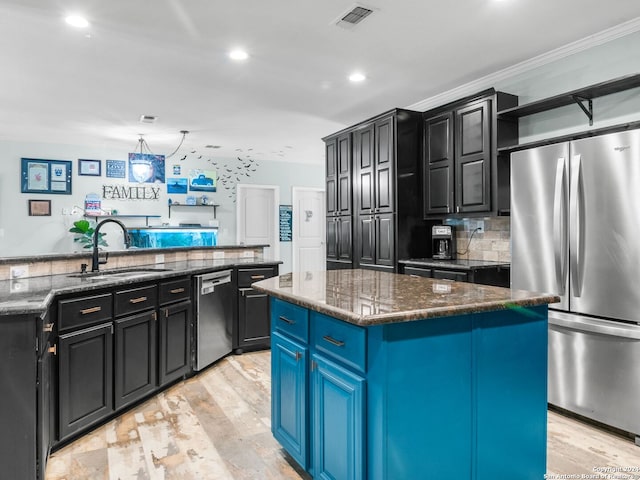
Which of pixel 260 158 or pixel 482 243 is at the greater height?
pixel 260 158

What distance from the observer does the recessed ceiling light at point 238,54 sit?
3524mm

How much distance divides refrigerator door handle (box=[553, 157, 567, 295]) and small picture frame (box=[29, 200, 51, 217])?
6.91 m

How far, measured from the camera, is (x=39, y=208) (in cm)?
668

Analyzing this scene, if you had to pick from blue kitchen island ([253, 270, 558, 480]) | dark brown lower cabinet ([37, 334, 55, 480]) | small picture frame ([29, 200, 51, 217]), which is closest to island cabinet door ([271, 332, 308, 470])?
blue kitchen island ([253, 270, 558, 480])

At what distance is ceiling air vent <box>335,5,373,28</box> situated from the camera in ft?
9.38

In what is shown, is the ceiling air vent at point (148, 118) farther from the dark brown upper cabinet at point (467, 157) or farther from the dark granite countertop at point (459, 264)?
the dark granite countertop at point (459, 264)

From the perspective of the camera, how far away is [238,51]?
11.6 ft

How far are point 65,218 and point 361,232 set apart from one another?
15.8 ft

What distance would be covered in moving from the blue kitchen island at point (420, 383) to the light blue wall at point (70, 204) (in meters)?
5.45

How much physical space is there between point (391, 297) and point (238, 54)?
263 cm

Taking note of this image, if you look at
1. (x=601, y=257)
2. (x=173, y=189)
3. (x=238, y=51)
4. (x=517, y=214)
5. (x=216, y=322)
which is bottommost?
(x=216, y=322)

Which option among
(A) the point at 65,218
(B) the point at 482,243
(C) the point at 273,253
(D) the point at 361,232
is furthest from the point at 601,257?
(A) the point at 65,218

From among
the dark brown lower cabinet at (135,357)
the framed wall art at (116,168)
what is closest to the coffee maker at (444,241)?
the dark brown lower cabinet at (135,357)

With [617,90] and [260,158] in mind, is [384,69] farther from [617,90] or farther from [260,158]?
[260,158]
